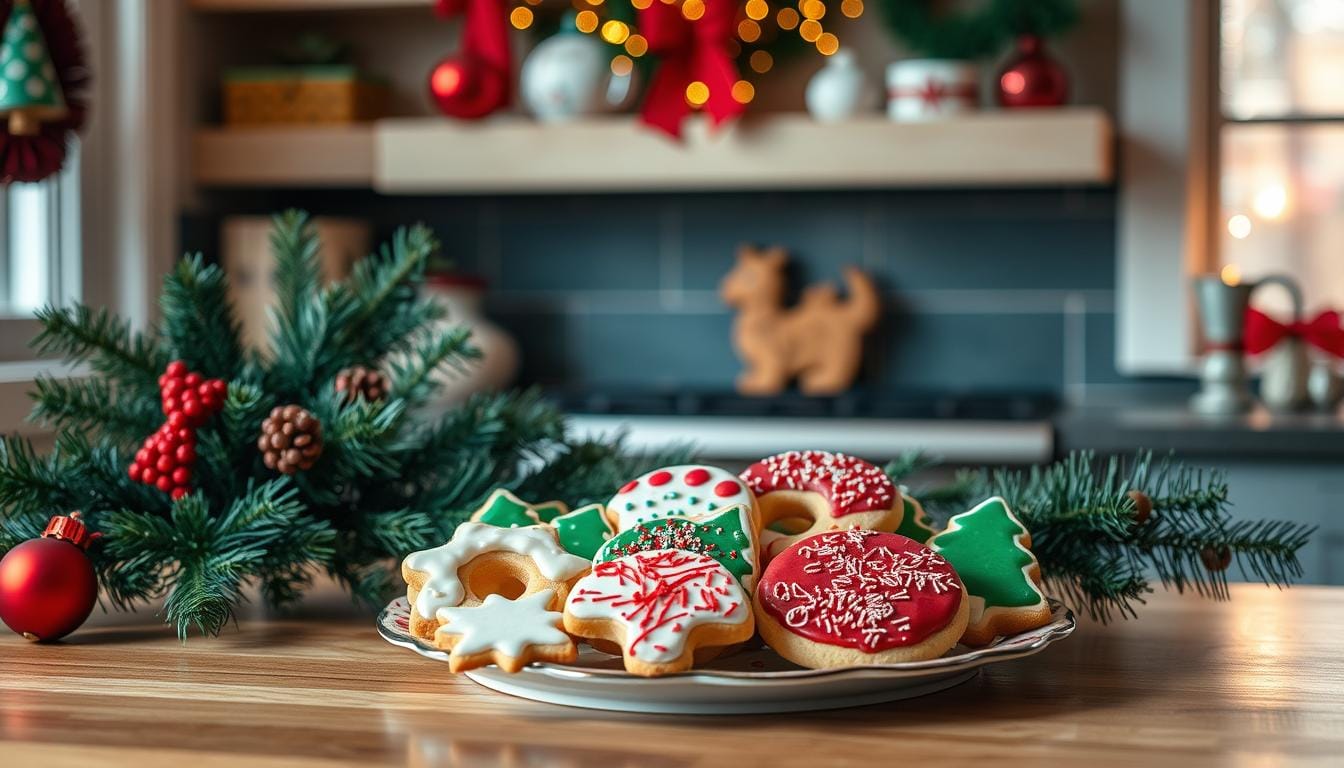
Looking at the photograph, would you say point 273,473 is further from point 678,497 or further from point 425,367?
point 678,497

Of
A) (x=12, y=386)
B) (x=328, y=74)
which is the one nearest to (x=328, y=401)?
(x=12, y=386)

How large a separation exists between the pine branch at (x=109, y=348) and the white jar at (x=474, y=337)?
5.30 ft

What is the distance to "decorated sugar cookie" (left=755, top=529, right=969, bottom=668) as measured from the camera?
66 centimetres

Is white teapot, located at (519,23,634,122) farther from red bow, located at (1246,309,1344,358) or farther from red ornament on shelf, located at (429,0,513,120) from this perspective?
red bow, located at (1246,309,1344,358)

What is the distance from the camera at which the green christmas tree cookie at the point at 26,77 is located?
5.23 ft

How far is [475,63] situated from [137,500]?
169 centimetres

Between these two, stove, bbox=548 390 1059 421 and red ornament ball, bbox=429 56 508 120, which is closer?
stove, bbox=548 390 1059 421

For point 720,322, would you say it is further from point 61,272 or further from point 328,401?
point 328,401

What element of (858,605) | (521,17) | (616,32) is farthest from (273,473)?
(521,17)

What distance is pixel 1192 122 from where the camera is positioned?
247cm

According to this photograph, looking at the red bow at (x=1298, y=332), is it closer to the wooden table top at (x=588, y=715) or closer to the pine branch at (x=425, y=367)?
the wooden table top at (x=588, y=715)

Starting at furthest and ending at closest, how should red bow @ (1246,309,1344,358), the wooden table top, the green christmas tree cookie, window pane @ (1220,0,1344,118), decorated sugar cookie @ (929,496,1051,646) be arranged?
window pane @ (1220,0,1344,118)
red bow @ (1246,309,1344,358)
the green christmas tree cookie
decorated sugar cookie @ (929,496,1051,646)
the wooden table top

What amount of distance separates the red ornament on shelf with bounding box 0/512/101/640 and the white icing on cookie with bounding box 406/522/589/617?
22 cm

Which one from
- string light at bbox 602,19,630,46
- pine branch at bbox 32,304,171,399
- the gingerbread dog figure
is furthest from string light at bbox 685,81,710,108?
pine branch at bbox 32,304,171,399
